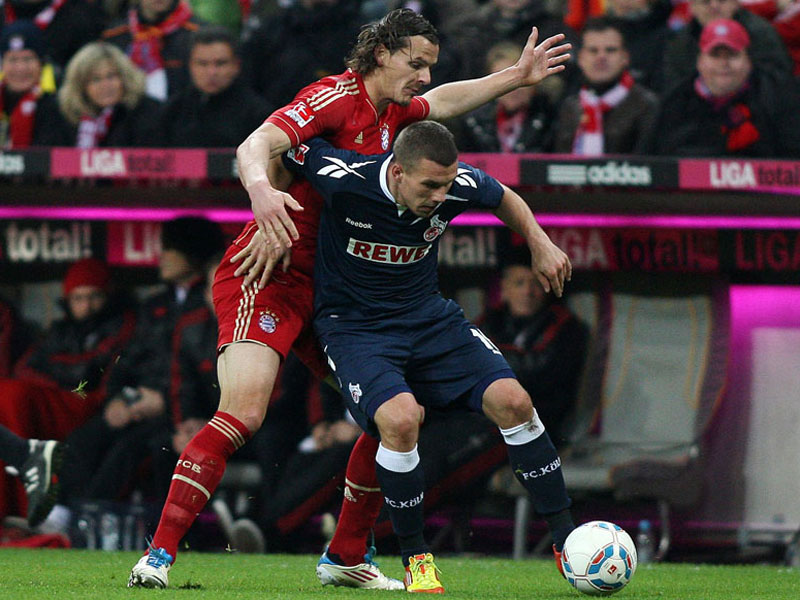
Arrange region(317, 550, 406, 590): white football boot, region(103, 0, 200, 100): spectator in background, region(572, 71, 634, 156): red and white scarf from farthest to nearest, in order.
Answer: region(103, 0, 200, 100): spectator in background → region(572, 71, 634, 156): red and white scarf → region(317, 550, 406, 590): white football boot

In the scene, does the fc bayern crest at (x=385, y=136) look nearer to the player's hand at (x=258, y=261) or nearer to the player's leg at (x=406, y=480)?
the player's hand at (x=258, y=261)

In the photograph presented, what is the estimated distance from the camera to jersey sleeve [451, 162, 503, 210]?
503 centimetres

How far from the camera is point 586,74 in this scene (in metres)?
7.82

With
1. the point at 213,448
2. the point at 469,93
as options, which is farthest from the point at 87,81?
the point at 213,448

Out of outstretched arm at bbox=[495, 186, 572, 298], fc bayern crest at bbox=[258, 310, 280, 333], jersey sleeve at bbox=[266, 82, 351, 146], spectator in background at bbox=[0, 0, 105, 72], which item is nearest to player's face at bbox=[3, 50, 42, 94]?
spectator in background at bbox=[0, 0, 105, 72]

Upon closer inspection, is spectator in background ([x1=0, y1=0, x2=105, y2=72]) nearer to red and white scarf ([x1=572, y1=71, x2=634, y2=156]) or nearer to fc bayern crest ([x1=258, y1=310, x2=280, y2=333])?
red and white scarf ([x1=572, y1=71, x2=634, y2=156])

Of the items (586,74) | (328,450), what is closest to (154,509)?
(328,450)

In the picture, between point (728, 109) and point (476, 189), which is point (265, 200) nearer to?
point (476, 189)

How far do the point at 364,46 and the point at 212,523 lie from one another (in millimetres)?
3933

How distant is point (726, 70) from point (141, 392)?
370cm

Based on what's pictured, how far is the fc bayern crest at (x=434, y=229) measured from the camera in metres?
5.08

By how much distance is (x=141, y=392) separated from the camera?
8359 millimetres

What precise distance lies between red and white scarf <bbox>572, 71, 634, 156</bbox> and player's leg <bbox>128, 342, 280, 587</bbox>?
3.20 metres

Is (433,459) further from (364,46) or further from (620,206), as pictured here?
(364,46)
